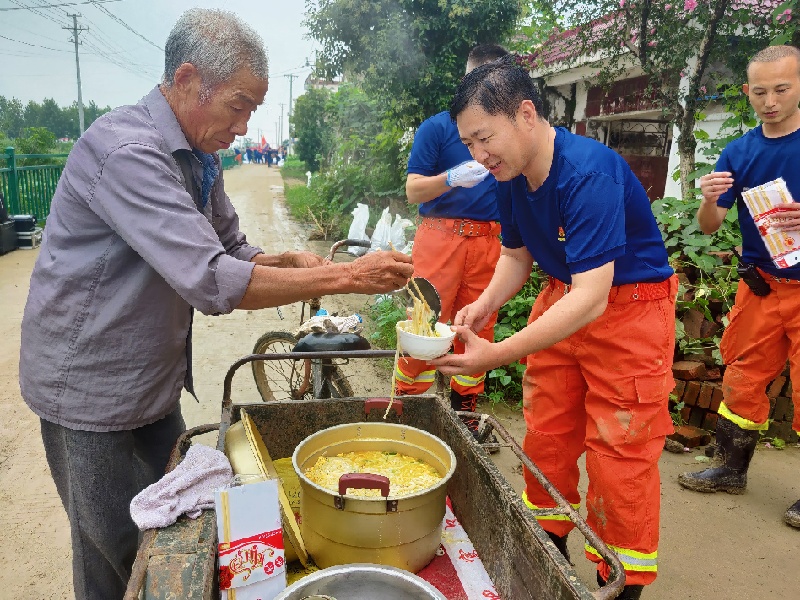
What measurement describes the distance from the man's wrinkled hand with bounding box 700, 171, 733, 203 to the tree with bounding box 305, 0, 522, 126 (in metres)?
7.17

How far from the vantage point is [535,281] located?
5.54m

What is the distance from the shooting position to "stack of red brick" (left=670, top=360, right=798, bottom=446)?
439 cm

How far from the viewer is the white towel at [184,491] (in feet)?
4.97

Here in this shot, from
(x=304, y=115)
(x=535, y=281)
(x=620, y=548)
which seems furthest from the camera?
(x=304, y=115)

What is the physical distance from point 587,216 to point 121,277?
1.52 metres

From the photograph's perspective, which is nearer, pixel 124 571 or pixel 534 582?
pixel 534 582

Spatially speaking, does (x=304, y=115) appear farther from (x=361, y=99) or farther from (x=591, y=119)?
(x=591, y=119)

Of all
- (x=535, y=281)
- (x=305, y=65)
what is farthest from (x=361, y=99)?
(x=535, y=281)

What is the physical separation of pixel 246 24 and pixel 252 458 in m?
1.38

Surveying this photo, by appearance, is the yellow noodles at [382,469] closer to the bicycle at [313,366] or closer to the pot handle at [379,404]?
the pot handle at [379,404]

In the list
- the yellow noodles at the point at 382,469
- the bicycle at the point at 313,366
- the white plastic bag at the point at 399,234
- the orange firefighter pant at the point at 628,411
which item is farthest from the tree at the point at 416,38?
the yellow noodles at the point at 382,469

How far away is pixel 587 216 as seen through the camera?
194 cm

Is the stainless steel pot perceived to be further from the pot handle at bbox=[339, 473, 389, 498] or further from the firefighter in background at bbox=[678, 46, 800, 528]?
the firefighter in background at bbox=[678, 46, 800, 528]

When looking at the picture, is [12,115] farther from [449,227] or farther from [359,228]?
[449,227]
